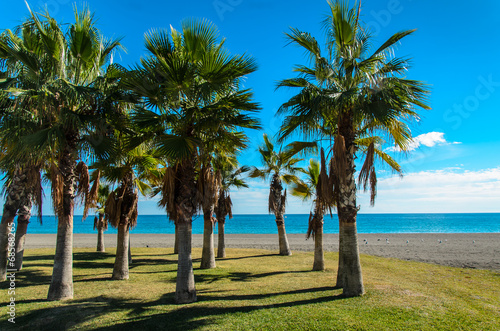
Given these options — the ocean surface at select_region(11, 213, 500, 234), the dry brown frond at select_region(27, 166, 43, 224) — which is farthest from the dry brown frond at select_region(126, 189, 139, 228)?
the ocean surface at select_region(11, 213, 500, 234)

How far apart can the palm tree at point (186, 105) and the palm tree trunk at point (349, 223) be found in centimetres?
303

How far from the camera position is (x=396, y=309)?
6980mm

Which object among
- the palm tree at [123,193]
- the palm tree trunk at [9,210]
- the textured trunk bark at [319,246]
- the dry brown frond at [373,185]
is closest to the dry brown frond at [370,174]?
the dry brown frond at [373,185]

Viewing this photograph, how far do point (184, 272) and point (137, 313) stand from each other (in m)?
1.51

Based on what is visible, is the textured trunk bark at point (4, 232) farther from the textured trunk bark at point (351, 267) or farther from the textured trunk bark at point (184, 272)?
the textured trunk bark at point (351, 267)

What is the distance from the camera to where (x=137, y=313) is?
281 inches

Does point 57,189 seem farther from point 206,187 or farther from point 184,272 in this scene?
point 184,272

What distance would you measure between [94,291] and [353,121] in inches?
402

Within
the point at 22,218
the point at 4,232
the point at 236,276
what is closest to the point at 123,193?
the point at 4,232

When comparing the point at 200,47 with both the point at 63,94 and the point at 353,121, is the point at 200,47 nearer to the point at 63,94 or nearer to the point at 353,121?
the point at 63,94

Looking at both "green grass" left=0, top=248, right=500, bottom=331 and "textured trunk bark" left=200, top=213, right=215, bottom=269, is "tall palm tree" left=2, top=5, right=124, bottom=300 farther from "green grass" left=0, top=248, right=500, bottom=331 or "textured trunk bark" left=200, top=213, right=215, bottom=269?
"textured trunk bark" left=200, top=213, right=215, bottom=269

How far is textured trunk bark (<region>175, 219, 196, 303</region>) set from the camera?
8055 mm

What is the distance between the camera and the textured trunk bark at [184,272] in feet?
26.4

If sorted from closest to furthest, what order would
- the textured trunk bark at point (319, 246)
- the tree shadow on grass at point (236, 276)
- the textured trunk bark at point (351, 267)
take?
the textured trunk bark at point (351, 267) < the tree shadow on grass at point (236, 276) < the textured trunk bark at point (319, 246)
